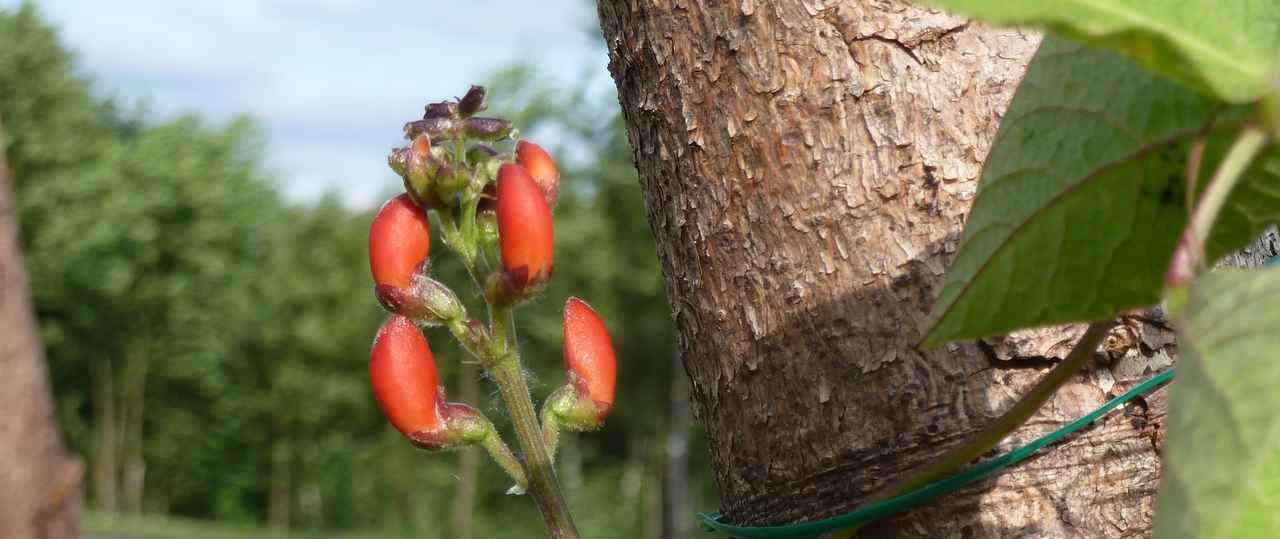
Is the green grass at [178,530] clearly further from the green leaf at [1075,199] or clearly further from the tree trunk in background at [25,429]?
the green leaf at [1075,199]

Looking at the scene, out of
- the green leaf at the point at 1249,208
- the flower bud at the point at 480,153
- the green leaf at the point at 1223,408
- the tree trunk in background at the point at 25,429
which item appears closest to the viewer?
the green leaf at the point at 1223,408

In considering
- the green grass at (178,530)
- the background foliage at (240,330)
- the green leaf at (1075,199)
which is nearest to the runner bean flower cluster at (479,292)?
the green leaf at (1075,199)

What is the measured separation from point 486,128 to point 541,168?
0.17 ft

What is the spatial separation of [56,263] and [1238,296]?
3257 centimetres

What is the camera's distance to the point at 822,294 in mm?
948

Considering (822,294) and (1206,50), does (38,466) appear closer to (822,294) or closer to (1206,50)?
(822,294)

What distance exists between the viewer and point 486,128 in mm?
917

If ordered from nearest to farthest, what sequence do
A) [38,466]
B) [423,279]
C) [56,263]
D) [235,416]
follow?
[423,279], [38,466], [56,263], [235,416]

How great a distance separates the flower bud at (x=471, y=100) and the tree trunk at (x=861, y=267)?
171mm

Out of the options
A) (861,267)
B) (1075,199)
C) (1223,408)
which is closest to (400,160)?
(861,267)

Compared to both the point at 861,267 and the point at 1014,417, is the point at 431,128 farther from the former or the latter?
the point at 1014,417

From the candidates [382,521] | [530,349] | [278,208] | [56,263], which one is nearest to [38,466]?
[530,349]

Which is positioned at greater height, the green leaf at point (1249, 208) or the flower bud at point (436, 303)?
the flower bud at point (436, 303)

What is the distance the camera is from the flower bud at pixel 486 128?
3.00 feet
